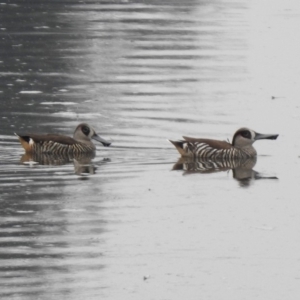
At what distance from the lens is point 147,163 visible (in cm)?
1603

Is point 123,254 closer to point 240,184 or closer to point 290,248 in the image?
point 290,248

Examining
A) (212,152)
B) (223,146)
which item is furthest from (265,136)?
(212,152)

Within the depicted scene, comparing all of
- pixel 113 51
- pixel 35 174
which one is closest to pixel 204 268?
pixel 35 174

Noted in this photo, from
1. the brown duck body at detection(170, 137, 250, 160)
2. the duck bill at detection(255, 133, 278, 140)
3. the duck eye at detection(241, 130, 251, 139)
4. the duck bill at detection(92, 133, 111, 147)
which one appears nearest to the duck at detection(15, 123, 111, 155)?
the duck bill at detection(92, 133, 111, 147)

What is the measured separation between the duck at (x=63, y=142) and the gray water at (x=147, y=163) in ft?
0.66

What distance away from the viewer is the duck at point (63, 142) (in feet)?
54.5

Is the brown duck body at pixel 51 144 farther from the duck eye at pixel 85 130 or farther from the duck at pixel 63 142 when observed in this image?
the duck eye at pixel 85 130

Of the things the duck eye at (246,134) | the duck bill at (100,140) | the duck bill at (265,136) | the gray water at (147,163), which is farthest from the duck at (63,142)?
the duck bill at (265,136)

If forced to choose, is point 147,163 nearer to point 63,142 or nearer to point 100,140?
point 100,140

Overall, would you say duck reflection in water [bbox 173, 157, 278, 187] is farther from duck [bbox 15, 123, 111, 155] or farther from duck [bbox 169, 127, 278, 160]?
duck [bbox 15, 123, 111, 155]

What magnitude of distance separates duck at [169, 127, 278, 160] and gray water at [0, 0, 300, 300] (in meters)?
0.22

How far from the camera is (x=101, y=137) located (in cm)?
1742

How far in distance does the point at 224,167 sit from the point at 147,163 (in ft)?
3.48

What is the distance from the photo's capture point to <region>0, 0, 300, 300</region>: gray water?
1122 cm
